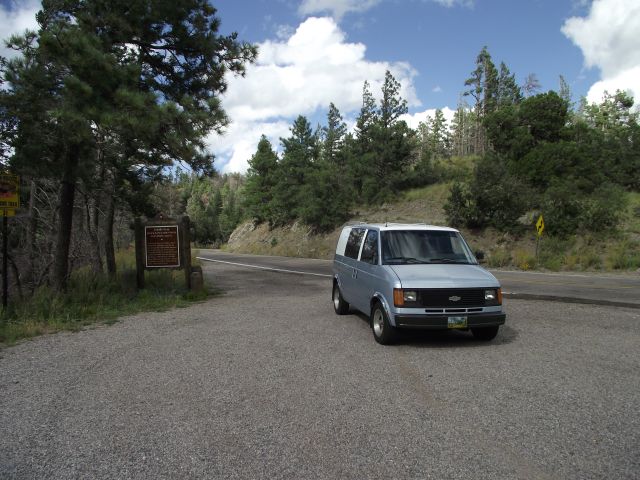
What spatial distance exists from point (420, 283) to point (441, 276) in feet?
1.38

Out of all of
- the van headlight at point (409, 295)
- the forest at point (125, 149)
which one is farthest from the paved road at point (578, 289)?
the forest at point (125, 149)

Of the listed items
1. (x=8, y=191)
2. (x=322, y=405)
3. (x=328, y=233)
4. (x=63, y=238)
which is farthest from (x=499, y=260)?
(x=322, y=405)

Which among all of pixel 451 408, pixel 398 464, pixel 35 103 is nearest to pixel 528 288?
pixel 451 408

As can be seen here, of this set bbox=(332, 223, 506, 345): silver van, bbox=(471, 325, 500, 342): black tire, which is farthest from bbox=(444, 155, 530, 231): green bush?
bbox=(471, 325, 500, 342): black tire

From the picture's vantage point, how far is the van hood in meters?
7.10

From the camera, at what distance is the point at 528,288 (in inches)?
600

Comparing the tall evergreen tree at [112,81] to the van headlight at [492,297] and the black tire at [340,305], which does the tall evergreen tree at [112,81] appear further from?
the van headlight at [492,297]

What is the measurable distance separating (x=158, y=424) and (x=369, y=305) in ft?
14.8

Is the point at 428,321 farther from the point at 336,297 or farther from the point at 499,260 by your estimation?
the point at 499,260

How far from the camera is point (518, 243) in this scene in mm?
28312

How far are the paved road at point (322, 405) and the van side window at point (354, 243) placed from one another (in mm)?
1649

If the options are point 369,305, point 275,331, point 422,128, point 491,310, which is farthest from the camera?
point 422,128

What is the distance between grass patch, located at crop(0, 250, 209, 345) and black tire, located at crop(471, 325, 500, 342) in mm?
7430

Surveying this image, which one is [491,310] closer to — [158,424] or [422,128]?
[158,424]
